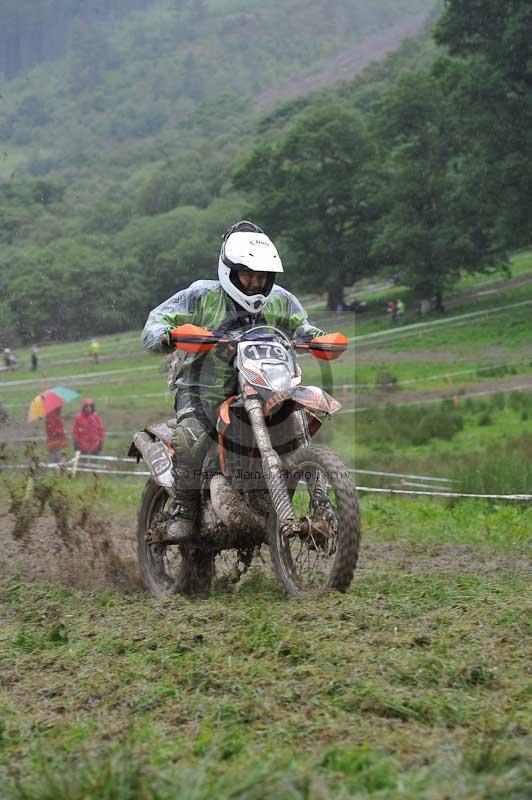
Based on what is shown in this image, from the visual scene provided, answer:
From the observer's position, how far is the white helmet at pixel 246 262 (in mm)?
6691

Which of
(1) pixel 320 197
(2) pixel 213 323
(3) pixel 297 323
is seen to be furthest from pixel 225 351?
(1) pixel 320 197

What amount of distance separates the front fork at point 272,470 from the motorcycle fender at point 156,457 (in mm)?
1024

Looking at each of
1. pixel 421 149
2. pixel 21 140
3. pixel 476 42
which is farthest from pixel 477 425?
pixel 21 140

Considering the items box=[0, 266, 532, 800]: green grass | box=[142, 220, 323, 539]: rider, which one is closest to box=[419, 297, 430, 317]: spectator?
box=[0, 266, 532, 800]: green grass

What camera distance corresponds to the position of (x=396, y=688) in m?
4.14

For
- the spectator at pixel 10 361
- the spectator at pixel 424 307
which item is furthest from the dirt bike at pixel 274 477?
the spectator at pixel 424 307

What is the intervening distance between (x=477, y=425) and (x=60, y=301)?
43.7 ft

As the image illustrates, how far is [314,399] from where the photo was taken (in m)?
6.28

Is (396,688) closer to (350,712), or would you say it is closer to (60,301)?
(350,712)

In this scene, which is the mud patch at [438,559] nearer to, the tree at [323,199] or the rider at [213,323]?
the rider at [213,323]

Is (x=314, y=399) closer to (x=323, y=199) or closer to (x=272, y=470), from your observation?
(x=272, y=470)

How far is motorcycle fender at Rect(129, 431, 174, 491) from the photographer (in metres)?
7.25

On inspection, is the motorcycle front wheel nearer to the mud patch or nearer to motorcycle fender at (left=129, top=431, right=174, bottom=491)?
motorcycle fender at (left=129, top=431, right=174, bottom=491)

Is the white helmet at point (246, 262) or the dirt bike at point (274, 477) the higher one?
the white helmet at point (246, 262)
